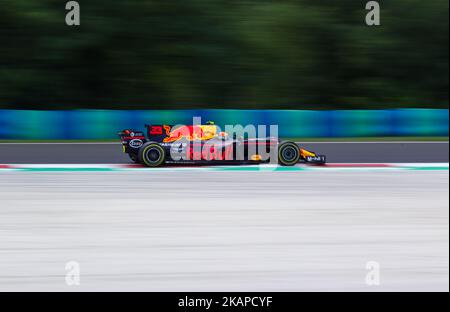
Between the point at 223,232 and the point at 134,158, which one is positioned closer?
the point at 223,232

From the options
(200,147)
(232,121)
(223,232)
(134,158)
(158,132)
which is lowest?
(223,232)

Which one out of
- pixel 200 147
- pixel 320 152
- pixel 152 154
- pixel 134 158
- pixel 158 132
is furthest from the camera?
pixel 320 152

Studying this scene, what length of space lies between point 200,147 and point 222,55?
7.55 metres

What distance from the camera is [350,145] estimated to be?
1464 cm

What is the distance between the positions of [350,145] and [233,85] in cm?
670

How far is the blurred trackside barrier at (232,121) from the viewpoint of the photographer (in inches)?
603

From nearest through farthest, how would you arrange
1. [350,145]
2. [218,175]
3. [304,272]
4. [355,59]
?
[304,272]
[218,175]
[350,145]
[355,59]

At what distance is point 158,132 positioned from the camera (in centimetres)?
1363

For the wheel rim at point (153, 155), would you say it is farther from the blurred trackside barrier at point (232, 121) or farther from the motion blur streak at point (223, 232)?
the blurred trackside barrier at point (232, 121)

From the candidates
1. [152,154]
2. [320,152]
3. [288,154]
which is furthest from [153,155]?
[320,152]

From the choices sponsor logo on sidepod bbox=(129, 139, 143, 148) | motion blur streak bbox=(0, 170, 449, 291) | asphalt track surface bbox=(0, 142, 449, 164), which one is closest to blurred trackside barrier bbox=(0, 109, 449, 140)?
asphalt track surface bbox=(0, 142, 449, 164)

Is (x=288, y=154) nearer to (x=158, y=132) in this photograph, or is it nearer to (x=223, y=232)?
(x=158, y=132)
